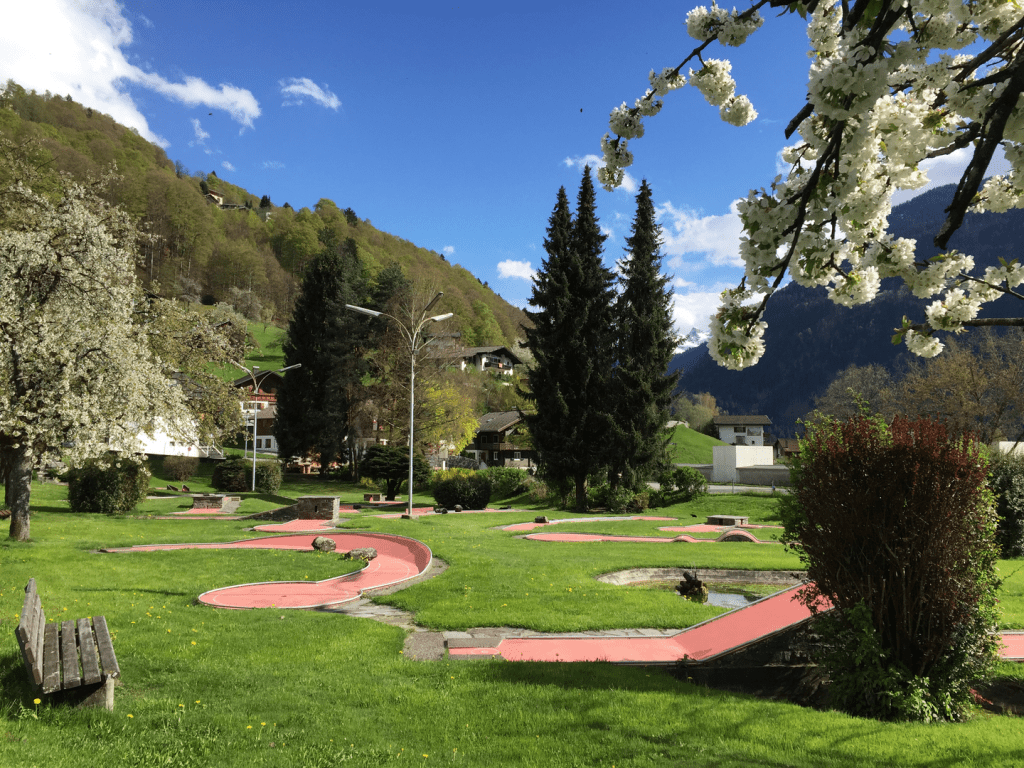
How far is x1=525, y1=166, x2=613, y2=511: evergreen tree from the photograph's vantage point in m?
32.8

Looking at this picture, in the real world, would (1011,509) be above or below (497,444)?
below

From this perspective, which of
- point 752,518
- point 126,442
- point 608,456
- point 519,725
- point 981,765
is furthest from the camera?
point 608,456

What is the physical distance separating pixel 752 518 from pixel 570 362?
1217 centimetres

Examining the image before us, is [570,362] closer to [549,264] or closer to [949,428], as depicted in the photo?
[549,264]

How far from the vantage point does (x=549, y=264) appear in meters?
34.0

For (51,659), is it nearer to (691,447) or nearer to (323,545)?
(323,545)

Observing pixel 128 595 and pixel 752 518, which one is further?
pixel 752 518

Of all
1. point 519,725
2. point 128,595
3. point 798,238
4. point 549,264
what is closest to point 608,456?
point 549,264

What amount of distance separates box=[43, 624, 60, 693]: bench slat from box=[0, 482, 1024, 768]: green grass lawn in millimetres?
274

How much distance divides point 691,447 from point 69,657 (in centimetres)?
8280

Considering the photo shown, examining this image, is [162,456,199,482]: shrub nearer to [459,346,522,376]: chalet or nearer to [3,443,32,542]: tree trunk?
[3,443,32,542]: tree trunk

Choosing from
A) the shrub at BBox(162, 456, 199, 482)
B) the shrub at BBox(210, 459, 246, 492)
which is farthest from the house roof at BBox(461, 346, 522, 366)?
the shrub at BBox(210, 459, 246, 492)

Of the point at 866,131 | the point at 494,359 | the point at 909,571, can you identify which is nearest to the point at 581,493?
the point at 909,571

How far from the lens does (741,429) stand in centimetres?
11825
